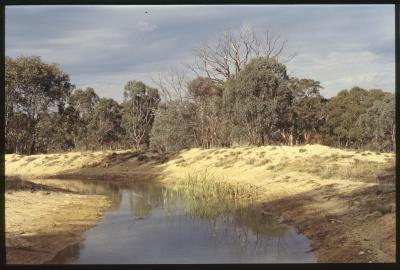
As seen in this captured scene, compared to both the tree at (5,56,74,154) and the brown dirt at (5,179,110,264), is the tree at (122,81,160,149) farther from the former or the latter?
the brown dirt at (5,179,110,264)

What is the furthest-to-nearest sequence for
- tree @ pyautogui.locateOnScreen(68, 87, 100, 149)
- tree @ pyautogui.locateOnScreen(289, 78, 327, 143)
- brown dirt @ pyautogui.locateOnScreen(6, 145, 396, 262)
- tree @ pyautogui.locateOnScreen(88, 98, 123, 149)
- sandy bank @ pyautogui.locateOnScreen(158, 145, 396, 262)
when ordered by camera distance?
tree @ pyautogui.locateOnScreen(289, 78, 327, 143)
tree @ pyautogui.locateOnScreen(68, 87, 100, 149)
tree @ pyautogui.locateOnScreen(88, 98, 123, 149)
brown dirt @ pyautogui.locateOnScreen(6, 145, 396, 262)
sandy bank @ pyautogui.locateOnScreen(158, 145, 396, 262)

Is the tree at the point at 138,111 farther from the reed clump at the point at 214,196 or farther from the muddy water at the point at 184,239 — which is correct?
the muddy water at the point at 184,239

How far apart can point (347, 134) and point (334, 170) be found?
20.2 ft

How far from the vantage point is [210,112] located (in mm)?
21062

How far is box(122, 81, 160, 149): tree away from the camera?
18406 millimetres

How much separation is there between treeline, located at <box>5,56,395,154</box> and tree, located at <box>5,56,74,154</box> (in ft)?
0.12

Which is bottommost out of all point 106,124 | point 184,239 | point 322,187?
point 184,239

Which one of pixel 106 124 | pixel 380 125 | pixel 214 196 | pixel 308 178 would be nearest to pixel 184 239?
pixel 214 196

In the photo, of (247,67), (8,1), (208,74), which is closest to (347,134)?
(247,67)

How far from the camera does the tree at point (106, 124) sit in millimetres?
20531

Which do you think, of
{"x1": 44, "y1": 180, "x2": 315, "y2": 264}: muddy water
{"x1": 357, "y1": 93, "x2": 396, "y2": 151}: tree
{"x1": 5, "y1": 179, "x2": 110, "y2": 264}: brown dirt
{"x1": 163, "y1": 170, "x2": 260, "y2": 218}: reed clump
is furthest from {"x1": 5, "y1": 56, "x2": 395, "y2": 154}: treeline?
{"x1": 44, "y1": 180, "x2": 315, "y2": 264}: muddy water

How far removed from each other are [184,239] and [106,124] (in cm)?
1232

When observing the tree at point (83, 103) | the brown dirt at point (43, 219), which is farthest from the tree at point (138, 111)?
the brown dirt at point (43, 219)

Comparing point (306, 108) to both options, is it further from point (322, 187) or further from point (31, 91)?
point (31, 91)
